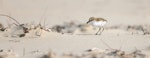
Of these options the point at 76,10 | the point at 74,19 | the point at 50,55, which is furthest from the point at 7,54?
the point at 76,10

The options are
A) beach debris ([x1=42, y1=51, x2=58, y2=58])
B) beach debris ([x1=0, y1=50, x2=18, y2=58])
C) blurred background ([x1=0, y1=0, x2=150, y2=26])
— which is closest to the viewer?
beach debris ([x1=42, y1=51, x2=58, y2=58])

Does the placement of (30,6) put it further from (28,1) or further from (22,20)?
(22,20)

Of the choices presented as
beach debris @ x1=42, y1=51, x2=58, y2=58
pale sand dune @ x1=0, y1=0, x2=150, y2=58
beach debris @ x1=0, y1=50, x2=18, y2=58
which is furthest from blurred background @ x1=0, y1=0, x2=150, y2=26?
beach debris @ x1=42, y1=51, x2=58, y2=58

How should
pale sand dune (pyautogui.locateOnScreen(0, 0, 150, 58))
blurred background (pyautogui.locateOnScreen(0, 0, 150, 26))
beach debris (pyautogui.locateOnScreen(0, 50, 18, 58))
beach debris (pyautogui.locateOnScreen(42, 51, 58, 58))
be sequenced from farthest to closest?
1. blurred background (pyautogui.locateOnScreen(0, 0, 150, 26))
2. pale sand dune (pyautogui.locateOnScreen(0, 0, 150, 58))
3. beach debris (pyautogui.locateOnScreen(0, 50, 18, 58))
4. beach debris (pyautogui.locateOnScreen(42, 51, 58, 58))

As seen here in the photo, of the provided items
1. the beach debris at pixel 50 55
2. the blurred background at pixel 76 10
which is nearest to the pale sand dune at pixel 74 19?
the blurred background at pixel 76 10

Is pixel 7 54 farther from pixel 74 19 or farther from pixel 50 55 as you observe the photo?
pixel 74 19

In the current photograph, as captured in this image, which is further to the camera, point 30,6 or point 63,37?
point 30,6

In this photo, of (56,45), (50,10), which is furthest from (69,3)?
(56,45)

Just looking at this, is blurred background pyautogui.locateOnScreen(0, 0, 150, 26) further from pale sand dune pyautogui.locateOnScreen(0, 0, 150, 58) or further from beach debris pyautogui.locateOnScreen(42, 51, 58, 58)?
beach debris pyautogui.locateOnScreen(42, 51, 58, 58)

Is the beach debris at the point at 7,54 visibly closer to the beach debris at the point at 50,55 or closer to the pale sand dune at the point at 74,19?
the pale sand dune at the point at 74,19
